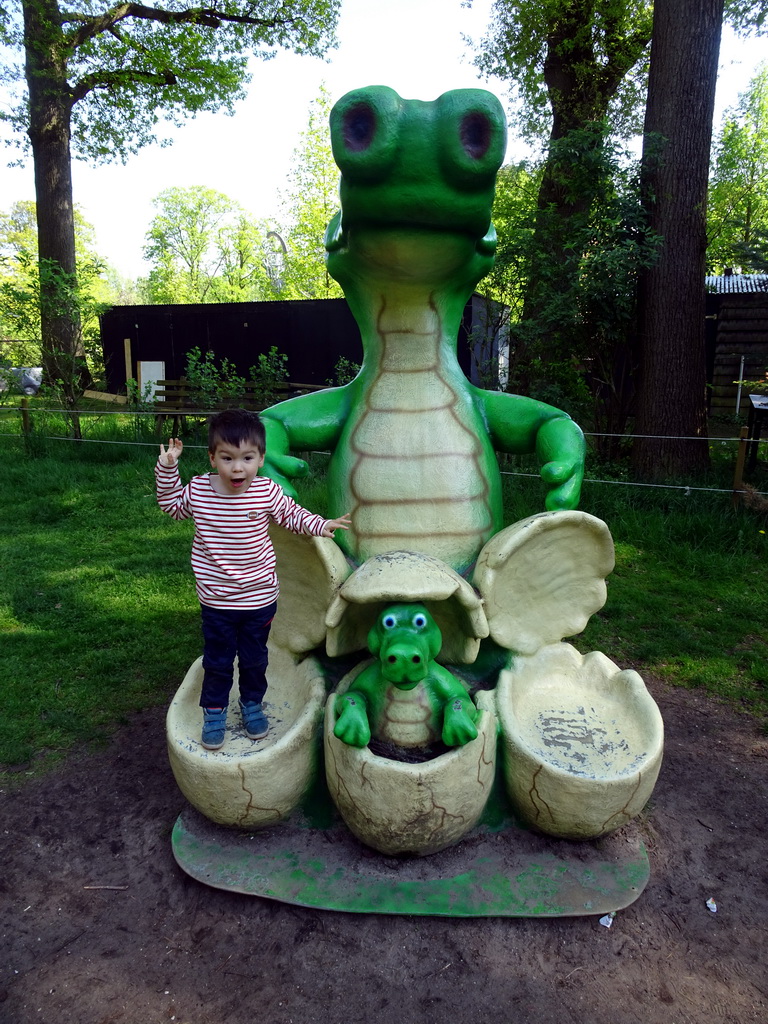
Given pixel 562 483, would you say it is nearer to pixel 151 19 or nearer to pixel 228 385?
pixel 228 385

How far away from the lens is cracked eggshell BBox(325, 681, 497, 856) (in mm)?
1829

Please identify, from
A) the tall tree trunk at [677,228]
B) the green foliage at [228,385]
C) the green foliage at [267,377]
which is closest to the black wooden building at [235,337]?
the green foliage at [267,377]

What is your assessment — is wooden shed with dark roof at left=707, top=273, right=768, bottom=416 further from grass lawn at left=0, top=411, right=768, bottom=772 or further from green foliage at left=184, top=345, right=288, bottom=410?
grass lawn at left=0, top=411, right=768, bottom=772

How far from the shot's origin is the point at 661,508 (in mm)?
5602

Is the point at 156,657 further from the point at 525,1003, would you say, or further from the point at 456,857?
the point at 525,1003

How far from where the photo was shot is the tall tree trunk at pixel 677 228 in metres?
5.88

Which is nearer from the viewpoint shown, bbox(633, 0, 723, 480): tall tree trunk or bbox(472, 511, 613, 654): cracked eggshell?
bbox(472, 511, 613, 654): cracked eggshell

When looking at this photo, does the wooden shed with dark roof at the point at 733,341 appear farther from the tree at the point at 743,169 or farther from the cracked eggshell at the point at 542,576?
the cracked eggshell at the point at 542,576

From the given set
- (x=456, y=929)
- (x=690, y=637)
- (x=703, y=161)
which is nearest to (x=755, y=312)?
(x=703, y=161)

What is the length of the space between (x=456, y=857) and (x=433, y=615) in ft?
2.25

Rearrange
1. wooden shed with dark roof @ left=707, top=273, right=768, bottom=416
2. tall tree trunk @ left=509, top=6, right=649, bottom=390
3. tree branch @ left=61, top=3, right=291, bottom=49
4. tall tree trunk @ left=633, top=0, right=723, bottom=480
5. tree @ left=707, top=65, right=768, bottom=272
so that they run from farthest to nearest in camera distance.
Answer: tree @ left=707, top=65, right=768, bottom=272 < wooden shed with dark roof @ left=707, top=273, right=768, bottom=416 < tree branch @ left=61, top=3, right=291, bottom=49 < tall tree trunk @ left=509, top=6, right=649, bottom=390 < tall tree trunk @ left=633, top=0, right=723, bottom=480

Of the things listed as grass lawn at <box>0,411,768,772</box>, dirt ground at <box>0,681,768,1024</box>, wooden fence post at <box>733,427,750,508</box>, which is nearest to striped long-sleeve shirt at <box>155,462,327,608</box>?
dirt ground at <box>0,681,768,1024</box>

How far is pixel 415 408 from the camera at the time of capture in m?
2.22

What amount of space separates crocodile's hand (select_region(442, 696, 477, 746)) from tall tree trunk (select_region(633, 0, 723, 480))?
4552 millimetres
